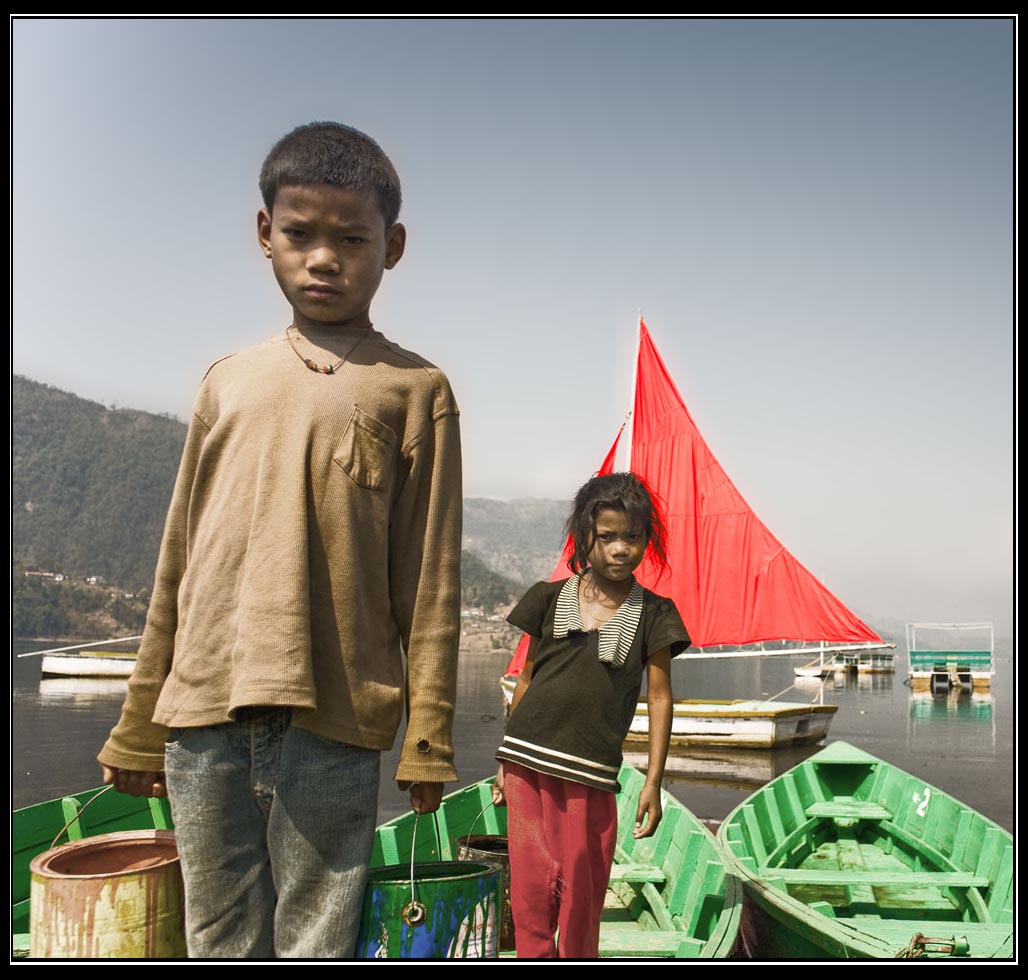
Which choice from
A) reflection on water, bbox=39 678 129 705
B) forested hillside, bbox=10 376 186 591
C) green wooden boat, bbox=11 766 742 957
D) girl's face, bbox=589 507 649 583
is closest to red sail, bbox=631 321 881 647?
green wooden boat, bbox=11 766 742 957

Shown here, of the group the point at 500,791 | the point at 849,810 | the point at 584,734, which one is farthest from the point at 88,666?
the point at 584,734

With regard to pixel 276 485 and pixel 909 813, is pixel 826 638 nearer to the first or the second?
pixel 909 813

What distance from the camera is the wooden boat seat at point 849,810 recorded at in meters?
7.72

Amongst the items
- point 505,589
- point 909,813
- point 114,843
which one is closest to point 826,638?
point 909,813

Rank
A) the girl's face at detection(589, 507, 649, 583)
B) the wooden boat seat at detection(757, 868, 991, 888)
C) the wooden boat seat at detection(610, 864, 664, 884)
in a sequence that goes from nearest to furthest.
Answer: the girl's face at detection(589, 507, 649, 583) → the wooden boat seat at detection(610, 864, 664, 884) → the wooden boat seat at detection(757, 868, 991, 888)

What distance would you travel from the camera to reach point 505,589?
14062cm

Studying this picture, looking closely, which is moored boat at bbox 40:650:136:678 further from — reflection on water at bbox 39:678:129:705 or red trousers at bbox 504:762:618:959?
red trousers at bbox 504:762:618:959

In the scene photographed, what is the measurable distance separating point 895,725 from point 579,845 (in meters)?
36.7

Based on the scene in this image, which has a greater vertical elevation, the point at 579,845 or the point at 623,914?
the point at 579,845

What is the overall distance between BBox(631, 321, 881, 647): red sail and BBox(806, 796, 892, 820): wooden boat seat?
250 inches

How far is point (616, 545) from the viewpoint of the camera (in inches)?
129

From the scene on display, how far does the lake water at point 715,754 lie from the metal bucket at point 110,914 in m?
3.57

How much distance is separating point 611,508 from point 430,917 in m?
1.67

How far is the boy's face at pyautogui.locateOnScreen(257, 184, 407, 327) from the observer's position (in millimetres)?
2111
